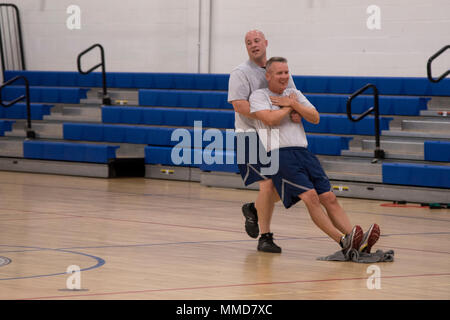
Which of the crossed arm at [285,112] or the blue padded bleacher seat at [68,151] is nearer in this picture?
the crossed arm at [285,112]

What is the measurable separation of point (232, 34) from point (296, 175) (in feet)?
25.0

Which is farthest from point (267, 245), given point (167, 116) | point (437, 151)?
point (167, 116)

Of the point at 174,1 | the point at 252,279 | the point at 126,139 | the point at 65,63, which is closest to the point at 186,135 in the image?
the point at 126,139

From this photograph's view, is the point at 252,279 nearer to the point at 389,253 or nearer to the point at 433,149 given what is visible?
the point at 389,253

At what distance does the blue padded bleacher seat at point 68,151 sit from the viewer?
11250 millimetres

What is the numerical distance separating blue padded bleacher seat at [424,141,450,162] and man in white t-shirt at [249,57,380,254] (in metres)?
3.94

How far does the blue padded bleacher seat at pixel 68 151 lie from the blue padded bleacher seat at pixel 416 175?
3.90m

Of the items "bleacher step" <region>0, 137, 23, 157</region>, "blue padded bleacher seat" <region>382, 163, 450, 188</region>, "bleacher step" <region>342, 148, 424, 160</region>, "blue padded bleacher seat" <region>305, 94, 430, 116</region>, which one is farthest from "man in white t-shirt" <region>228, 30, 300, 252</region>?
"bleacher step" <region>0, 137, 23, 157</region>

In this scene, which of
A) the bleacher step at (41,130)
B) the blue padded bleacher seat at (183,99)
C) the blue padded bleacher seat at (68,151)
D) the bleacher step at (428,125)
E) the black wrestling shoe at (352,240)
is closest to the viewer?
the black wrestling shoe at (352,240)

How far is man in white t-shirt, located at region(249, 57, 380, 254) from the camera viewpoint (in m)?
5.26

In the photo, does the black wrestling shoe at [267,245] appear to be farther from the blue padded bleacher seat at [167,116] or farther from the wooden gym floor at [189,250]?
the blue padded bleacher seat at [167,116]

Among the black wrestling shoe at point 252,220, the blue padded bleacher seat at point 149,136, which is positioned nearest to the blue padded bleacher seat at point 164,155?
the blue padded bleacher seat at point 149,136

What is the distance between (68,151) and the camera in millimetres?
11617

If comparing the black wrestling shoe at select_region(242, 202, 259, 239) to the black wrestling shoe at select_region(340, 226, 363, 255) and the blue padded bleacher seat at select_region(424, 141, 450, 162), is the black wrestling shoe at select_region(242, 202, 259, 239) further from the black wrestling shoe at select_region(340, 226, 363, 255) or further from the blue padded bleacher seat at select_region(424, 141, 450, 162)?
the blue padded bleacher seat at select_region(424, 141, 450, 162)
